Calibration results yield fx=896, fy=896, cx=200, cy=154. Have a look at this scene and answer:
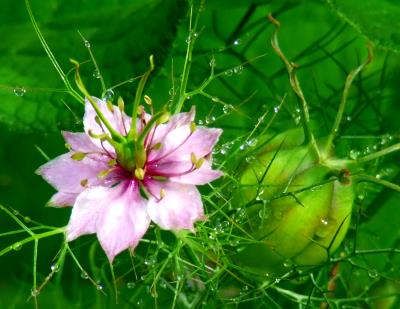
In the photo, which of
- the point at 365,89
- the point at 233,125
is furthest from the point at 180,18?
the point at 365,89

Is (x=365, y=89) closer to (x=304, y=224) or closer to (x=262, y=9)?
(x=262, y=9)

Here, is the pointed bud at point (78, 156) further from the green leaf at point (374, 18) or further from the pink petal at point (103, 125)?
the green leaf at point (374, 18)

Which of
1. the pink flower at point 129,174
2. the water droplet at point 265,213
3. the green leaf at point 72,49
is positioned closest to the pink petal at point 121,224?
the pink flower at point 129,174

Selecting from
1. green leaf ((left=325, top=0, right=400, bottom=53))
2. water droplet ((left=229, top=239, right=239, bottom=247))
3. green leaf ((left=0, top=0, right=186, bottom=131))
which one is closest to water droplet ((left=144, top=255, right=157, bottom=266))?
water droplet ((left=229, top=239, right=239, bottom=247))

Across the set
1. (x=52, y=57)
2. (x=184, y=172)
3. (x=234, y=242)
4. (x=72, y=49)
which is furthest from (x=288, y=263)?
(x=72, y=49)

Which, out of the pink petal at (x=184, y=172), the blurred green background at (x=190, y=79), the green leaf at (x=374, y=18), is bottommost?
the blurred green background at (x=190, y=79)

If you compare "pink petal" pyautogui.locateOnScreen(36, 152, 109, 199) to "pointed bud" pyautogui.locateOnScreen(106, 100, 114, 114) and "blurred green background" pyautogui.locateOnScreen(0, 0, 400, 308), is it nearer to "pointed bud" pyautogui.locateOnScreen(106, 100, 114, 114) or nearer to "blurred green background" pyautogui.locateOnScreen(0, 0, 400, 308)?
"pointed bud" pyautogui.locateOnScreen(106, 100, 114, 114)
